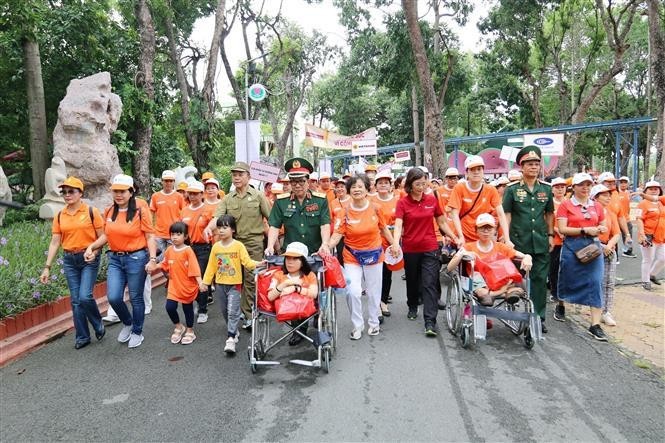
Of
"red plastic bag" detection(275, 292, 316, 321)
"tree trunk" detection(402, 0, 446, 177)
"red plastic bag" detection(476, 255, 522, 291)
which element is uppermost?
"tree trunk" detection(402, 0, 446, 177)

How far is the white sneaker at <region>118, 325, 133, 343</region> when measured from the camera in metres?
5.28

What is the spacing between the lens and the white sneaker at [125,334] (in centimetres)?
528

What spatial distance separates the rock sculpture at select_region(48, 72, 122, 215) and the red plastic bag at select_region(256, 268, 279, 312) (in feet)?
28.0

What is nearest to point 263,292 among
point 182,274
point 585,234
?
point 182,274

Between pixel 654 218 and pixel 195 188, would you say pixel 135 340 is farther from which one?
pixel 654 218

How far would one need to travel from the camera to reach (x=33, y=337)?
524 cm

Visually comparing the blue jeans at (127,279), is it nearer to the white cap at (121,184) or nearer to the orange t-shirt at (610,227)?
the white cap at (121,184)

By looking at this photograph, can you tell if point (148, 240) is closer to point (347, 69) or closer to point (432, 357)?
point (432, 357)

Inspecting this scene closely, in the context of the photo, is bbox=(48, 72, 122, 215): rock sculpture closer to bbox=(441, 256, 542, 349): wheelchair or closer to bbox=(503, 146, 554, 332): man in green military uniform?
bbox=(441, 256, 542, 349): wheelchair

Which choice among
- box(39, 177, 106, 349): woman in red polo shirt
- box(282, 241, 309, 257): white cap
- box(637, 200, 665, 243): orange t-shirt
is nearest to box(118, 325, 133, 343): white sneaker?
box(39, 177, 106, 349): woman in red polo shirt

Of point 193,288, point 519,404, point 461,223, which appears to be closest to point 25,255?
point 193,288

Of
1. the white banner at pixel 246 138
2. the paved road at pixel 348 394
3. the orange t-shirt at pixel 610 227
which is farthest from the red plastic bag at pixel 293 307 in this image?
the white banner at pixel 246 138

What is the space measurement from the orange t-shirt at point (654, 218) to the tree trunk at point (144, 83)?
11551mm

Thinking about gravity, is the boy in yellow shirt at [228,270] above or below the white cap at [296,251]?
below
